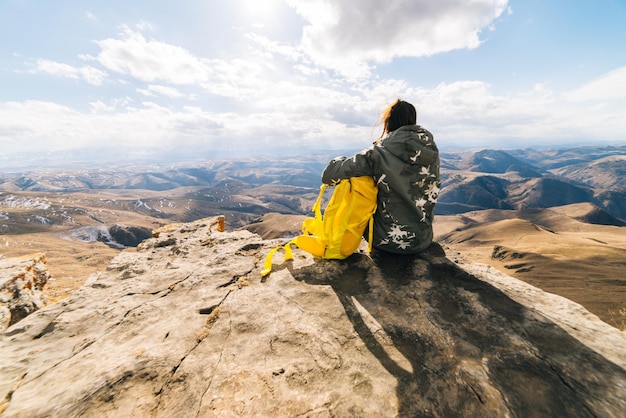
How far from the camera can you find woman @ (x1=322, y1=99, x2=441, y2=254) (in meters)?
6.24

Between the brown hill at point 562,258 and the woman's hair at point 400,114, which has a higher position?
the woman's hair at point 400,114

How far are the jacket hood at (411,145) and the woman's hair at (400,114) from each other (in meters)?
0.42

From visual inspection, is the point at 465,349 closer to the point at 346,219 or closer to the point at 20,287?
the point at 346,219

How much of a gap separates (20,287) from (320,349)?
802cm

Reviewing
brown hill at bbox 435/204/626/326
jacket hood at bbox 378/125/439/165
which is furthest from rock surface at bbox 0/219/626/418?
brown hill at bbox 435/204/626/326

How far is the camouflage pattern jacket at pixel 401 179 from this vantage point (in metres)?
6.24

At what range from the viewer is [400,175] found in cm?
628

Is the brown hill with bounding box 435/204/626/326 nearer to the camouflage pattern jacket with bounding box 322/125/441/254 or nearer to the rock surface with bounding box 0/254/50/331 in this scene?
the camouflage pattern jacket with bounding box 322/125/441/254

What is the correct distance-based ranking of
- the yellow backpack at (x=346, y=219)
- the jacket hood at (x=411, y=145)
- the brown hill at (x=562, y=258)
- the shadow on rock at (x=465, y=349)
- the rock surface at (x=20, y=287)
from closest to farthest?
1. the shadow on rock at (x=465, y=349)
2. the jacket hood at (x=411, y=145)
3. the rock surface at (x=20, y=287)
4. the yellow backpack at (x=346, y=219)
5. the brown hill at (x=562, y=258)

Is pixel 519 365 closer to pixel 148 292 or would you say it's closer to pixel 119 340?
pixel 119 340

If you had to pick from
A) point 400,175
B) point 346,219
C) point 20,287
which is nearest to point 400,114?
point 400,175

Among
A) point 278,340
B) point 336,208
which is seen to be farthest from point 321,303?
point 336,208

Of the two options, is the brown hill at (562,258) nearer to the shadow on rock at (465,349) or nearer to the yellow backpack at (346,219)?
the shadow on rock at (465,349)

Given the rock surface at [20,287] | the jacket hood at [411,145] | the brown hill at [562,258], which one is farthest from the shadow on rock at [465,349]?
the rock surface at [20,287]
